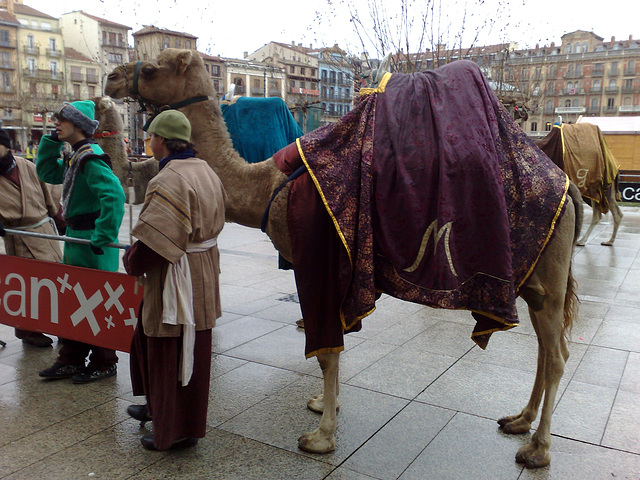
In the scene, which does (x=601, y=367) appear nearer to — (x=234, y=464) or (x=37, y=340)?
(x=234, y=464)

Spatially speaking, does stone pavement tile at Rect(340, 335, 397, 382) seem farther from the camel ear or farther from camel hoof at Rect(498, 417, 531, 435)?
the camel ear

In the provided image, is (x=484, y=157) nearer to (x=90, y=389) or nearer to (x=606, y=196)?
(x=90, y=389)

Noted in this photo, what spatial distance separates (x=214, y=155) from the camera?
3.38 m

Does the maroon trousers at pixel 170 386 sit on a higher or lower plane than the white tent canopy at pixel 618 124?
lower

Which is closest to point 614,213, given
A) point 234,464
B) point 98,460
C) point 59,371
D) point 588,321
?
point 588,321

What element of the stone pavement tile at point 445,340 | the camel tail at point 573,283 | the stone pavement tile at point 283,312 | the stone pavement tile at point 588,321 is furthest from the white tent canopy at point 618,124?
the camel tail at point 573,283

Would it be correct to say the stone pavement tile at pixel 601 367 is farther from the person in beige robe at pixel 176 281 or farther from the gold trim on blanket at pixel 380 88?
the person in beige robe at pixel 176 281

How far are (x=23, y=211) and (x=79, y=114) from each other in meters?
1.34

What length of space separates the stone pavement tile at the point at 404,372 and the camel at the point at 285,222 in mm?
570

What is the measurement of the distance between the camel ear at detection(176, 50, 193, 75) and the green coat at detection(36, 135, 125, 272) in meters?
0.93

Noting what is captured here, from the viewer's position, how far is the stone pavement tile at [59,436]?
9.60 ft

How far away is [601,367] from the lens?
431 cm

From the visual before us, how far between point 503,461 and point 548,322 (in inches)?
33.2

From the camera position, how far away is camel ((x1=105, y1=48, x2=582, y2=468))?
3.00 m
